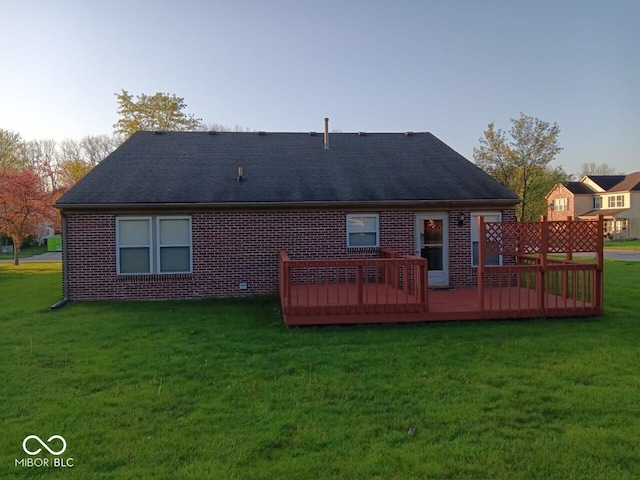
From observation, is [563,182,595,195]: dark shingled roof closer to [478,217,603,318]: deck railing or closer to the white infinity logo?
[478,217,603,318]: deck railing

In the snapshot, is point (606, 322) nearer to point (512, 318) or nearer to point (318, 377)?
point (512, 318)

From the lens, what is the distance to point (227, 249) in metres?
12.0

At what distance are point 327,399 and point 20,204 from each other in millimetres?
26238

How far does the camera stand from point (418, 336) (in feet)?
25.8

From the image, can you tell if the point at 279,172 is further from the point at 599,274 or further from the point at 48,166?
the point at 48,166

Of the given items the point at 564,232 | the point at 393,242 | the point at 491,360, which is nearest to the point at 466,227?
the point at 393,242

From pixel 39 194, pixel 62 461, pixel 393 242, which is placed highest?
pixel 39 194

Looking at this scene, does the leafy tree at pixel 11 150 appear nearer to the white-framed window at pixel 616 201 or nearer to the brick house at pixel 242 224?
the brick house at pixel 242 224

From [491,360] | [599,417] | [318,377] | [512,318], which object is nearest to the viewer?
[599,417]

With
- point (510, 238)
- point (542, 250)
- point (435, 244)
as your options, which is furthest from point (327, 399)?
point (435, 244)

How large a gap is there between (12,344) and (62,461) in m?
4.67

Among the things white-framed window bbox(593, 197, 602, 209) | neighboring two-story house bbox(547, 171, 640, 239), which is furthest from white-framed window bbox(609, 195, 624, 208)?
white-framed window bbox(593, 197, 602, 209)

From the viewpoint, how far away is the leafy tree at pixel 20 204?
25.2m

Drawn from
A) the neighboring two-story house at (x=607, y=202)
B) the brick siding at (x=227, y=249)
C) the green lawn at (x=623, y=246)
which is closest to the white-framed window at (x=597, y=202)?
the neighboring two-story house at (x=607, y=202)
